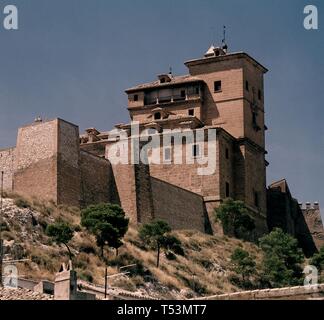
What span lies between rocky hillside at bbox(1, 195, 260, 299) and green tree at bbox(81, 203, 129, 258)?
1.26 feet

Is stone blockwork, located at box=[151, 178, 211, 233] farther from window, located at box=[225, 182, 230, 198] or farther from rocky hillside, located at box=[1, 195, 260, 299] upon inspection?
rocky hillside, located at box=[1, 195, 260, 299]

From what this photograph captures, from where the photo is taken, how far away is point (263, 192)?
226 ft

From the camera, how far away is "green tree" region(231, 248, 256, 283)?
2192 inches

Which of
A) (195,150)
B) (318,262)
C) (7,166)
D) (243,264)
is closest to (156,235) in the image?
(243,264)

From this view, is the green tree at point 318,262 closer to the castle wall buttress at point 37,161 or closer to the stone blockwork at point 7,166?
the castle wall buttress at point 37,161

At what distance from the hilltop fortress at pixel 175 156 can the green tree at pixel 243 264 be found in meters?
4.19

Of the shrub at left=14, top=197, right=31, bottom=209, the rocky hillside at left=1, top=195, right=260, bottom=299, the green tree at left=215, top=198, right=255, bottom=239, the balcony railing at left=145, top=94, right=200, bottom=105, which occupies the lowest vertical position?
the rocky hillside at left=1, top=195, right=260, bottom=299

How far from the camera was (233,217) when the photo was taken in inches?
2494

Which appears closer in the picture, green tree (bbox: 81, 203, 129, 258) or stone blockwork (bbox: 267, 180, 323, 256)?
green tree (bbox: 81, 203, 129, 258)

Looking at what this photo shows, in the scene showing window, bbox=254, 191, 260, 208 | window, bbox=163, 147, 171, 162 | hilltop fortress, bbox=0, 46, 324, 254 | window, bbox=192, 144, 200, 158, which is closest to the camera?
hilltop fortress, bbox=0, 46, 324, 254

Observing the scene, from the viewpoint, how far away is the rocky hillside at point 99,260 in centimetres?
4578

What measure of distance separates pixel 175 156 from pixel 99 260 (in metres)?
16.4

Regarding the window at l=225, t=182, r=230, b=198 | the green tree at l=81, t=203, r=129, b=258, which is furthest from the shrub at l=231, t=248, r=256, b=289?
the window at l=225, t=182, r=230, b=198
